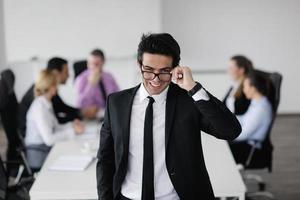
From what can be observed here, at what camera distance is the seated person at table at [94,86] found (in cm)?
480

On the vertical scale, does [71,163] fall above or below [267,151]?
above

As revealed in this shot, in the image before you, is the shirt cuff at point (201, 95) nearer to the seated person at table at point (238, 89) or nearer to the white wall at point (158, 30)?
the seated person at table at point (238, 89)

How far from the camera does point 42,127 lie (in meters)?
3.77

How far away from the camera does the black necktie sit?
2014 millimetres

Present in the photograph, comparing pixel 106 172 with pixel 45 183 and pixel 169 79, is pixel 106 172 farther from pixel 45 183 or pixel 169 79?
pixel 45 183

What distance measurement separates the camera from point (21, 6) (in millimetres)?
6051

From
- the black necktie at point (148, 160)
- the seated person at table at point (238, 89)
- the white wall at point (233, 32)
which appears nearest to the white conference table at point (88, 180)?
the black necktie at point (148, 160)

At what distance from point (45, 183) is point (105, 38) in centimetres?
358

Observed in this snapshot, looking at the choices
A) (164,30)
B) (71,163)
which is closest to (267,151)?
(71,163)

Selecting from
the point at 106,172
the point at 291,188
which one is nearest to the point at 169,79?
the point at 106,172

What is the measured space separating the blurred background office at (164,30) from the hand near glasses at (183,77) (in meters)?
3.73

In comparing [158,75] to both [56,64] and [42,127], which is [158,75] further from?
[56,64]

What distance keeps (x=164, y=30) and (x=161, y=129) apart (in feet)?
15.3

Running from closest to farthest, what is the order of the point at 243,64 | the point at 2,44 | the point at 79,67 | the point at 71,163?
1. the point at 71,163
2. the point at 243,64
3. the point at 79,67
4. the point at 2,44
